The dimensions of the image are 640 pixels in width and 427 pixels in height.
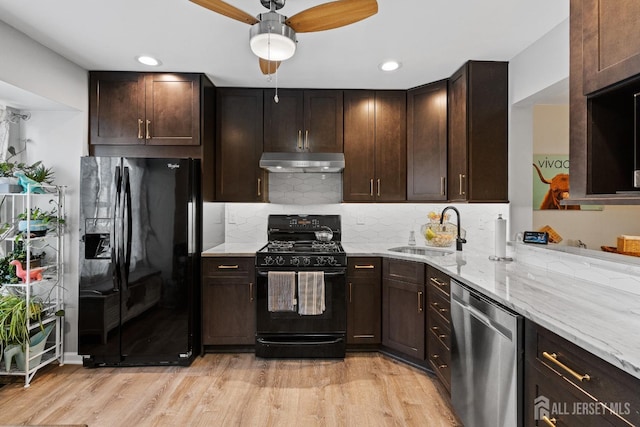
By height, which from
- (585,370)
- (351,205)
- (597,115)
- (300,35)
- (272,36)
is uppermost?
(300,35)

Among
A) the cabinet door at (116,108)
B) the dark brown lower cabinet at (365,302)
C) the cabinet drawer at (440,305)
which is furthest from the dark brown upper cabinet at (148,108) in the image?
the cabinet drawer at (440,305)

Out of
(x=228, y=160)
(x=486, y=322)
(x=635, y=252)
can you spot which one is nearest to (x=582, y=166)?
(x=486, y=322)

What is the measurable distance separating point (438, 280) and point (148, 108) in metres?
2.92

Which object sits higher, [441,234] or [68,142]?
[68,142]

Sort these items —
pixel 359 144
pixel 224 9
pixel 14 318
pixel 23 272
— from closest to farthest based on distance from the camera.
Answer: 1. pixel 224 9
2. pixel 14 318
3. pixel 23 272
4. pixel 359 144

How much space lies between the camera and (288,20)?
171cm

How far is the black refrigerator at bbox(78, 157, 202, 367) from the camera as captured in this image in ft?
9.25

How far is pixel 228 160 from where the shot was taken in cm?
346

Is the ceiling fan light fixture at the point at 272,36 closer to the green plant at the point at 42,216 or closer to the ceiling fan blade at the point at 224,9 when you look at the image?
the ceiling fan blade at the point at 224,9

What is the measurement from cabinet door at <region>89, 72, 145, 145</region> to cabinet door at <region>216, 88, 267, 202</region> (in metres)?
0.72

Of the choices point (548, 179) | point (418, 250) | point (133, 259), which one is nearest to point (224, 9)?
point (133, 259)

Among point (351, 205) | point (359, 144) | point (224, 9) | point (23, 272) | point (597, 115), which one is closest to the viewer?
point (597, 115)

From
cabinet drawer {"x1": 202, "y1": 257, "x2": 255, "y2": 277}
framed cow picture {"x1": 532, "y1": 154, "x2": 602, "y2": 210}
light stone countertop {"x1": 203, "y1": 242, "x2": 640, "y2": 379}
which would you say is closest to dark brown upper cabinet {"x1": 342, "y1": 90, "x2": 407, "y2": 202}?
light stone countertop {"x1": 203, "y1": 242, "x2": 640, "y2": 379}

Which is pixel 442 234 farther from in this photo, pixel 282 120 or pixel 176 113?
pixel 176 113
